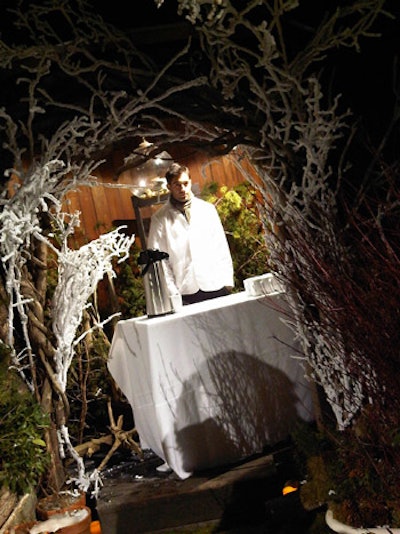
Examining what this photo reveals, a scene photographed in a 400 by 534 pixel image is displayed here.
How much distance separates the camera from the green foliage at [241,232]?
235 inches

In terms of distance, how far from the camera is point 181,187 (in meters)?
4.62

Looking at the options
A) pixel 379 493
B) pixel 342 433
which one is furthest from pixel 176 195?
pixel 379 493

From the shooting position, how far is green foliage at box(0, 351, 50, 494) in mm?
3322

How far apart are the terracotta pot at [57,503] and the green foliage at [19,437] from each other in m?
0.16

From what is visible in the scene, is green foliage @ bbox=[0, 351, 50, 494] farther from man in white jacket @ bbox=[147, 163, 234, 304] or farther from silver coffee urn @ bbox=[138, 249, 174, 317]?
man in white jacket @ bbox=[147, 163, 234, 304]

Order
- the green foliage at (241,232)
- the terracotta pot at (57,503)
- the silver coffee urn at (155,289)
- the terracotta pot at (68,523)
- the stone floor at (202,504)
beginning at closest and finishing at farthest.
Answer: the terracotta pot at (68,523), the terracotta pot at (57,503), the stone floor at (202,504), the silver coffee urn at (155,289), the green foliage at (241,232)

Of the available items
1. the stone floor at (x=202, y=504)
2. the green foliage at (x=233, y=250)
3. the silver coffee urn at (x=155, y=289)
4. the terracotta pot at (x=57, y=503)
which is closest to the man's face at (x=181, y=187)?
the silver coffee urn at (x=155, y=289)

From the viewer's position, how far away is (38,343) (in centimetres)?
377

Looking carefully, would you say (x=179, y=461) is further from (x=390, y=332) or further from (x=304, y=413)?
(x=390, y=332)

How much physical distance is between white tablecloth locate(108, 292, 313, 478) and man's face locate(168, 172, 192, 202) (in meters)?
0.97

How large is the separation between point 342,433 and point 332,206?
1.14m

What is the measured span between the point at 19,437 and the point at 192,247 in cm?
204

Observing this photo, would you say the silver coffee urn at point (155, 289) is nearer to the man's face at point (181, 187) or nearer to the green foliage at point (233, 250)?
the man's face at point (181, 187)

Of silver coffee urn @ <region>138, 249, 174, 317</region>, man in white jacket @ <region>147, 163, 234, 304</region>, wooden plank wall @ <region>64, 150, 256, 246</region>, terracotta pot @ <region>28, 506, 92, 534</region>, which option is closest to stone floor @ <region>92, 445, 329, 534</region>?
terracotta pot @ <region>28, 506, 92, 534</region>
